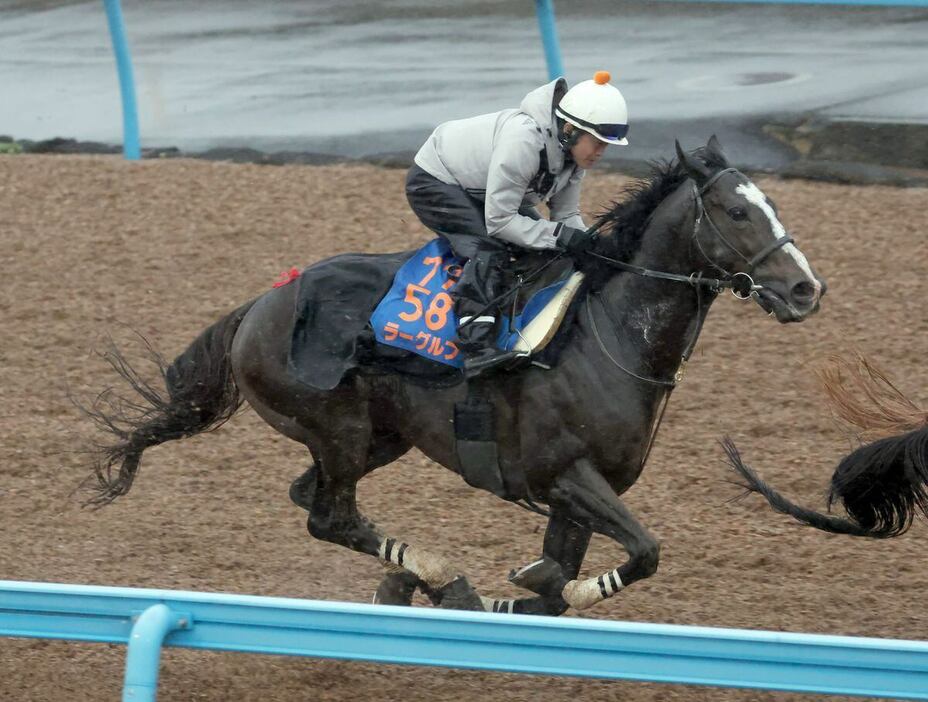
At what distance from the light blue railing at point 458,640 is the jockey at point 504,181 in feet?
4.29

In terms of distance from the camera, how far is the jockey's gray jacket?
4.93m

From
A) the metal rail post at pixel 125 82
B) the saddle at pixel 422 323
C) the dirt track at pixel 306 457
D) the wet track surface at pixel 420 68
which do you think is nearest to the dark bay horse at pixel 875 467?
the dirt track at pixel 306 457

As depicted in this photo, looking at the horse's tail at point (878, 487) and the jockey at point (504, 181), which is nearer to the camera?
the jockey at point (504, 181)

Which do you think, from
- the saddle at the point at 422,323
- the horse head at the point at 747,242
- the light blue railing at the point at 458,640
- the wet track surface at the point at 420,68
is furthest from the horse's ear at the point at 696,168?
the wet track surface at the point at 420,68

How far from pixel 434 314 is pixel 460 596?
0.98 m

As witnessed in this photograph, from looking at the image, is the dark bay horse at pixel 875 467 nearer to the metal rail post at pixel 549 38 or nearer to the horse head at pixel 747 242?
the horse head at pixel 747 242

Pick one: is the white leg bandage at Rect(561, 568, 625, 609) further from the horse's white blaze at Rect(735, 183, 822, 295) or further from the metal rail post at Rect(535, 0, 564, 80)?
the metal rail post at Rect(535, 0, 564, 80)

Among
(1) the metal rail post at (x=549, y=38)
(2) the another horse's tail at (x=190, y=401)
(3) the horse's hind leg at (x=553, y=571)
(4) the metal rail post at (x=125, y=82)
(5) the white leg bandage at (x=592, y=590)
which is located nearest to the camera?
(5) the white leg bandage at (x=592, y=590)

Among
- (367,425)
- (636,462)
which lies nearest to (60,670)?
(367,425)

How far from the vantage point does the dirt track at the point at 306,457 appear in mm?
5109

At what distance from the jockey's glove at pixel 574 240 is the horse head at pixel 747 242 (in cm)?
41

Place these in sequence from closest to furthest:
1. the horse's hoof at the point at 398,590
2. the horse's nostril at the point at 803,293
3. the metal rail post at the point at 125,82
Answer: the horse's nostril at the point at 803,293 < the horse's hoof at the point at 398,590 < the metal rail post at the point at 125,82

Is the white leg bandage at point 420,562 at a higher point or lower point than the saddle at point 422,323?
lower

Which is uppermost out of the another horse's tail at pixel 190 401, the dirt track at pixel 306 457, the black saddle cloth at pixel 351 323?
the black saddle cloth at pixel 351 323
